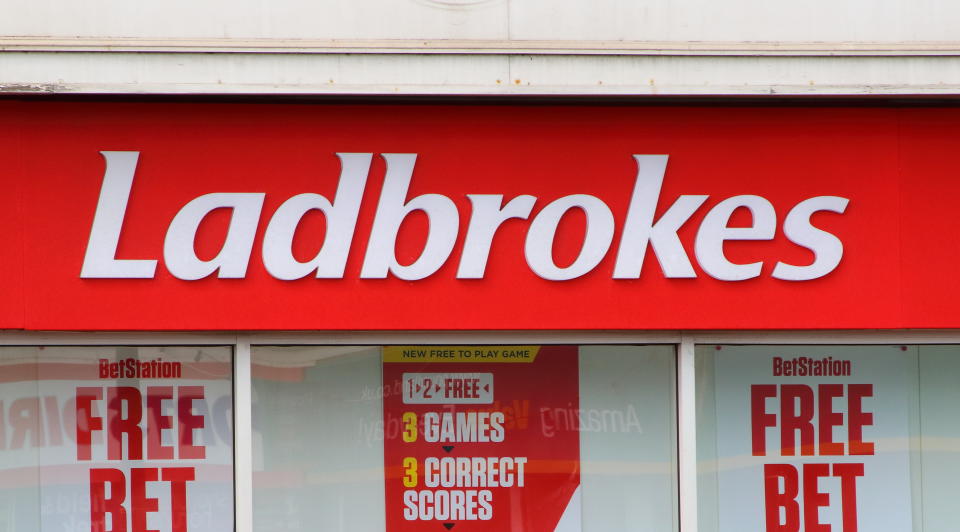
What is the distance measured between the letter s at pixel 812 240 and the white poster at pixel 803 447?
541 mm

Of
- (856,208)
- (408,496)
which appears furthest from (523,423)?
(856,208)

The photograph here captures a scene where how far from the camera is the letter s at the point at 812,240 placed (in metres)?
5.38

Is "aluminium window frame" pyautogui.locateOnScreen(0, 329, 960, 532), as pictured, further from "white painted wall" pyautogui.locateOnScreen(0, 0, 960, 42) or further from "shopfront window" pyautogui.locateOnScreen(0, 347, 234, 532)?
"white painted wall" pyautogui.locateOnScreen(0, 0, 960, 42)

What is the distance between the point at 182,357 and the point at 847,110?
368 centimetres

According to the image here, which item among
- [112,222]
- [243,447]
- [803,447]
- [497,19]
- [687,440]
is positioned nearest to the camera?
[112,222]

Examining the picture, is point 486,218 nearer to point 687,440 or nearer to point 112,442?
point 687,440

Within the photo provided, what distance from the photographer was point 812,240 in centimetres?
539

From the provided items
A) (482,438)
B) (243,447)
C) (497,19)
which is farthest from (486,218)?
(243,447)

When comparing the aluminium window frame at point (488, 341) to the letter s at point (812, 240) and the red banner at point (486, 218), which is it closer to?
the red banner at point (486, 218)

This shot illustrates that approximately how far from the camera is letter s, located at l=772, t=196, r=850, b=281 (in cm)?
538

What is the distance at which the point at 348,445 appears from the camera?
5637mm

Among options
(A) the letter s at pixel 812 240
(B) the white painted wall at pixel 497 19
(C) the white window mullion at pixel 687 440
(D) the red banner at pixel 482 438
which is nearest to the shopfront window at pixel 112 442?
(D) the red banner at pixel 482 438

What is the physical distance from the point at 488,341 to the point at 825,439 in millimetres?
1942

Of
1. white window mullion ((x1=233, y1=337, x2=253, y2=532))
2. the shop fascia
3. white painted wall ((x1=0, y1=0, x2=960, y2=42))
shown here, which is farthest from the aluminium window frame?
white painted wall ((x1=0, y1=0, x2=960, y2=42))
